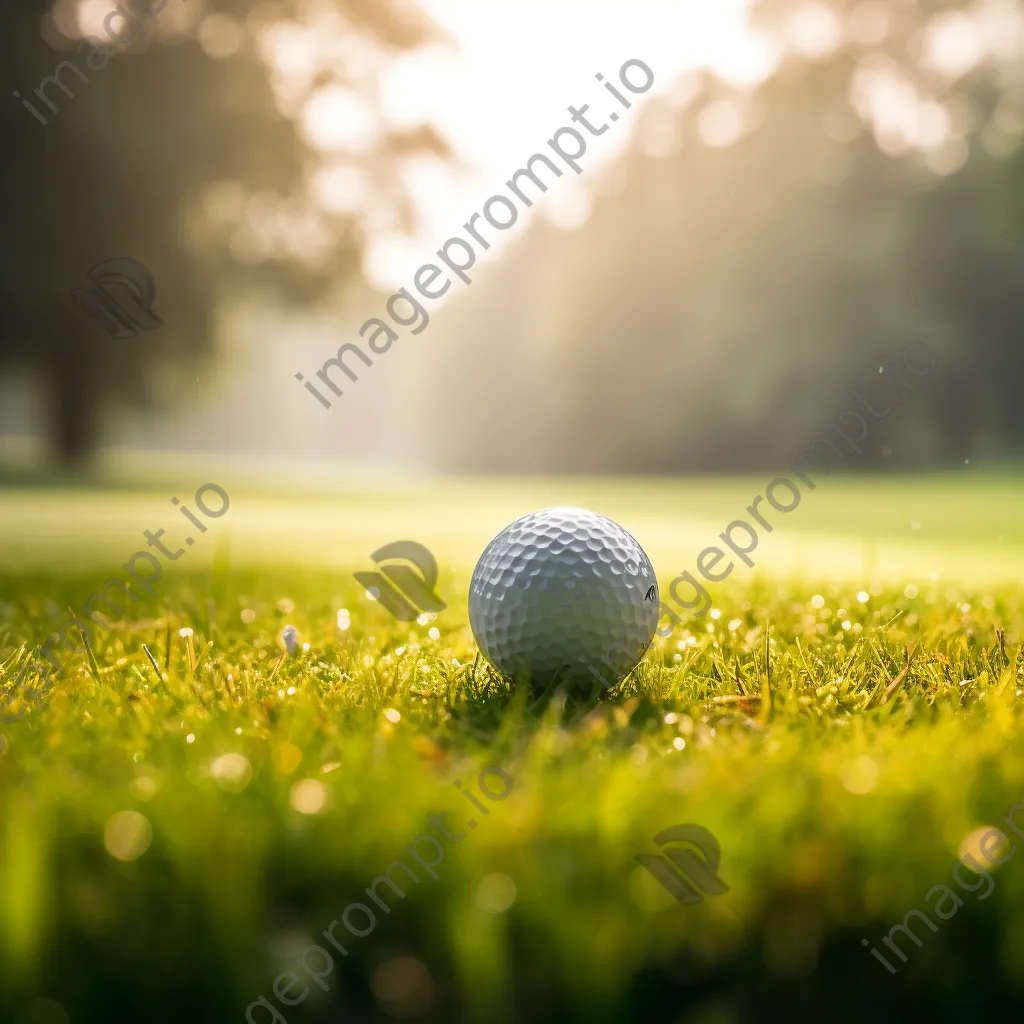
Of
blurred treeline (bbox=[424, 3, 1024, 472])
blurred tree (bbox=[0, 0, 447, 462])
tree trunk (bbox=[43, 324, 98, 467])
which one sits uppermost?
blurred treeline (bbox=[424, 3, 1024, 472])

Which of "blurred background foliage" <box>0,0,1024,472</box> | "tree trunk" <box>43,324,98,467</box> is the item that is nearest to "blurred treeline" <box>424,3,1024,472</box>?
"blurred background foliage" <box>0,0,1024,472</box>

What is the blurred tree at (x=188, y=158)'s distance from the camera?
1606cm

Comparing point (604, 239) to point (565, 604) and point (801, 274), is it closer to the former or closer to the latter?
point (801, 274)

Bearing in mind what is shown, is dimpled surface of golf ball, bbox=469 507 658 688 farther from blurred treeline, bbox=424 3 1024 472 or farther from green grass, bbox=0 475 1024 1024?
blurred treeline, bbox=424 3 1024 472

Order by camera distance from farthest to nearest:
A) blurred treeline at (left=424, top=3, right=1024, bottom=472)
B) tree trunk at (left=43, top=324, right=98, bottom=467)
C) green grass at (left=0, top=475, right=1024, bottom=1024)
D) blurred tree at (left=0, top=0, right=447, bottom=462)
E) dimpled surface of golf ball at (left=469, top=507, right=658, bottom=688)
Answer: blurred treeline at (left=424, top=3, right=1024, bottom=472), tree trunk at (left=43, top=324, right=98, bottom=467), blurred tree at (left=0, top=0, right=447, bottom=462), dimpled surface of golf ball at (left=469, top=507, right=658, bottom=688), green grass at (left=0, top=475, right=1024, bottom=1024)

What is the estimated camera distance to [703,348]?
2988cm

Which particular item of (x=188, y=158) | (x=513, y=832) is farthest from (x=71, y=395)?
(x=513, y=832)

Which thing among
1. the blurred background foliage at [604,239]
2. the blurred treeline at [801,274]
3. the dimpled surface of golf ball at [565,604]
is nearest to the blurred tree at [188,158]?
the blurred background foliage at [604,239]

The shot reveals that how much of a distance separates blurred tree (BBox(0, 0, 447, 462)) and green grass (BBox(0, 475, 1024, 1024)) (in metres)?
14.3

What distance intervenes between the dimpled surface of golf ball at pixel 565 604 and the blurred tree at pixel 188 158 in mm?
13914

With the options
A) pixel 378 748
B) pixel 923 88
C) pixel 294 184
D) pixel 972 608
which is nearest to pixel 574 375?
pixel 923 88

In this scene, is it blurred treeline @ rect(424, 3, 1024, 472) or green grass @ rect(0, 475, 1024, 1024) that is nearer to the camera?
green grass @ rect(0, 475, 1024, 1024)

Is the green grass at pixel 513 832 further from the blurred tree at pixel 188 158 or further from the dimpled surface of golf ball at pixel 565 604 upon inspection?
the blurred tree at pixel 188 158

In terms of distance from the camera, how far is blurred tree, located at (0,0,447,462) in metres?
16.1
